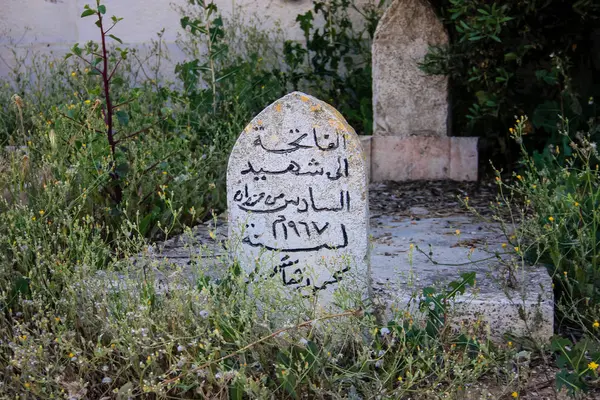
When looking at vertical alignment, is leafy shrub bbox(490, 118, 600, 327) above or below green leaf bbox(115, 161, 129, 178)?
below

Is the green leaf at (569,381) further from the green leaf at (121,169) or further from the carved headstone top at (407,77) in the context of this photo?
the carved headstone top at (407,77)

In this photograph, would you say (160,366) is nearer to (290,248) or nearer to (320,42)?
(290,248)

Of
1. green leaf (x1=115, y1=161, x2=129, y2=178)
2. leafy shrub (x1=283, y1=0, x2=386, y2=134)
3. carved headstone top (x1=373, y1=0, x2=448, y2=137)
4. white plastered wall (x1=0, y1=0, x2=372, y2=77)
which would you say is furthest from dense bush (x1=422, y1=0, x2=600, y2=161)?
green leaf (x1=115, y1=161, x2=129, y2=178)

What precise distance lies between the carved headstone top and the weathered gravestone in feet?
9.62

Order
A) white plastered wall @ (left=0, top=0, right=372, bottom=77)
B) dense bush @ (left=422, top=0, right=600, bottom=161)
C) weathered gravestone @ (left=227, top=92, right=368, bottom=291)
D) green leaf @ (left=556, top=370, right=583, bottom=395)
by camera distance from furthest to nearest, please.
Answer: white plastered wall @ (left=0, top=0, right=372, bottom=77) < dense bush @ (left=422, top=0, right=600, bottom=161) < weathered gravestone @ (left=227, top=92, right=368, bottom=291) < green leaf @ (left=556, top=370, right=583, bottom=395)

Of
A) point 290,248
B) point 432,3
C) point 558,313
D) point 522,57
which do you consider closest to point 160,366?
point 290,248

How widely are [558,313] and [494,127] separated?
2.72 metres

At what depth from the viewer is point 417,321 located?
288cm

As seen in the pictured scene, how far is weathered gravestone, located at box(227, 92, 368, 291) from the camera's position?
280cm

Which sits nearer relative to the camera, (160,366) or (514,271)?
(160,366)

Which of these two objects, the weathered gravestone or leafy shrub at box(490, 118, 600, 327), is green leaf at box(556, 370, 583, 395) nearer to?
leafy shrub at box(490, 118, 600, 327)

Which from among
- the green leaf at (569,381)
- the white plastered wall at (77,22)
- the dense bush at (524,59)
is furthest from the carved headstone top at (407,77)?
the green leaf at (569,381)

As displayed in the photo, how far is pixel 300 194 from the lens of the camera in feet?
9.35

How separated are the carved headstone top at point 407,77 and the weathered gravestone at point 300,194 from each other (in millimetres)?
2932
